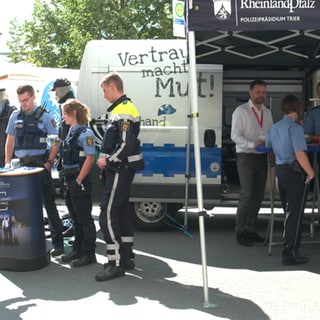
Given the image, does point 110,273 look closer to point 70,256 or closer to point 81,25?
point 70,256

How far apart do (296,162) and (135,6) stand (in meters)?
13.6

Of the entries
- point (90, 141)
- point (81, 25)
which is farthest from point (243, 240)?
point (81, 25)

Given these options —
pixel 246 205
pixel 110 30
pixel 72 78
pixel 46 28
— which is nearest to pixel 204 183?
pixel 246 205

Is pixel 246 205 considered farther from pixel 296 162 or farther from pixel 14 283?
pixel 14 283

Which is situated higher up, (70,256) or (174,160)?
(174,160)

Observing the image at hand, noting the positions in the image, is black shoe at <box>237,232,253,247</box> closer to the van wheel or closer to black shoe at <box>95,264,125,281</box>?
the van wheel

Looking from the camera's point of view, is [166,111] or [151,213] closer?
[166,111]

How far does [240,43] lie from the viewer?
6.86 meters

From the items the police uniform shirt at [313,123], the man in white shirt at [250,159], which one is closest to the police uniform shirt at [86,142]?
the man in white shirt at [250,159]

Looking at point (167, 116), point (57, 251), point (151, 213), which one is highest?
point (167, 116)

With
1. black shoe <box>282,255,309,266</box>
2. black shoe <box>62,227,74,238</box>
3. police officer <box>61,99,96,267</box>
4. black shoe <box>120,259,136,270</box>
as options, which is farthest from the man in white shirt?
black shoe <box>62,227,74,238</box>

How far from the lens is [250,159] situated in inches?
266

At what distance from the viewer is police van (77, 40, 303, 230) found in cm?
714

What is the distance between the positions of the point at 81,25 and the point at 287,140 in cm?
1442
